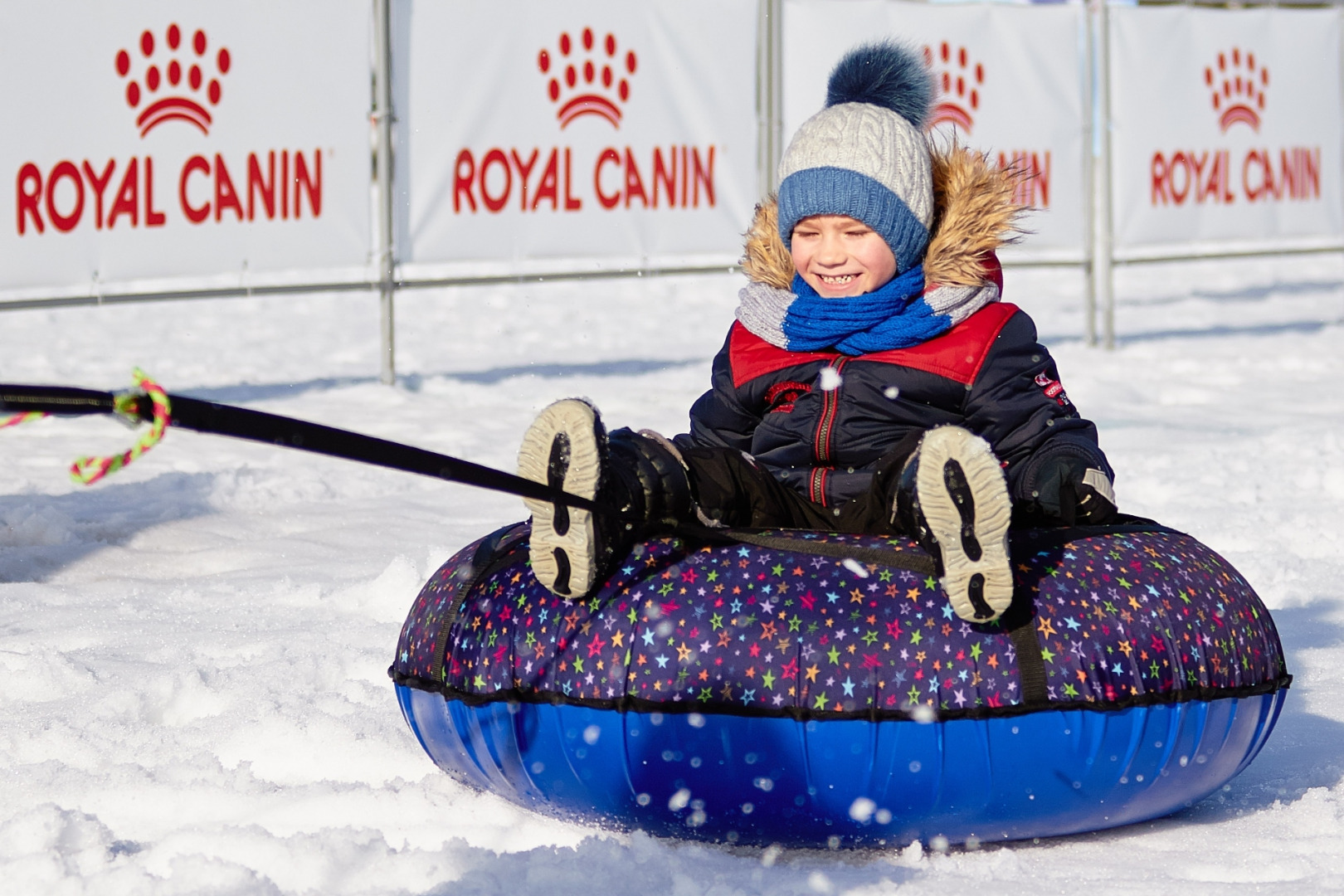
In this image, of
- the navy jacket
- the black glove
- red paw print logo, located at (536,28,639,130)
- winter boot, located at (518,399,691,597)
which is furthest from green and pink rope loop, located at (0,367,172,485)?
red paw print logo, located at (536,28,639,130)

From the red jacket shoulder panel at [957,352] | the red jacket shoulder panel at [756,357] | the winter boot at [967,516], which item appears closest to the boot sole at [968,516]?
the winter boot at [967,516]

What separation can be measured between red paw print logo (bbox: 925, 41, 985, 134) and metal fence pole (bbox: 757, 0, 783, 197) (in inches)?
32.4

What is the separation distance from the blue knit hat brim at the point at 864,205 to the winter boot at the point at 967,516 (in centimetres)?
68

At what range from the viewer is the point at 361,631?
10.2ft

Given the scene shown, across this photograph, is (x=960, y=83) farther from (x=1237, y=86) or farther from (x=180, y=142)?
(x=180, y=142)

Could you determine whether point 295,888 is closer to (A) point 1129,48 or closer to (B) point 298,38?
(B) point 298,38

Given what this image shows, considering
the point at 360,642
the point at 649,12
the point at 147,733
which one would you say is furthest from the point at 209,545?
the point at 649,12

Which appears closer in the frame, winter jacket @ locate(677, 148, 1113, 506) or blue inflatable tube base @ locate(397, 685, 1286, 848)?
blue inflatable tube base @ locate(397, 685, 1286, 848)

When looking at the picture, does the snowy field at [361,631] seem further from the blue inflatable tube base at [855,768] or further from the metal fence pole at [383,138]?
the metal fence pole at [383,138]

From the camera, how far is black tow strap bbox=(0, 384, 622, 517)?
1.31 m

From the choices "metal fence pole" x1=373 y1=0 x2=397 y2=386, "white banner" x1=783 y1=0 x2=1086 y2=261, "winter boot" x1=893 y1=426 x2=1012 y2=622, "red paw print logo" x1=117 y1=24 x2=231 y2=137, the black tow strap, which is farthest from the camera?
"white banner" x1=783 y1=0 x2=1086 y2=261

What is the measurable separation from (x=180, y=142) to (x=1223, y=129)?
209 inches

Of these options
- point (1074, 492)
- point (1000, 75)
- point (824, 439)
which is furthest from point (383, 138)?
point (1074, 492)

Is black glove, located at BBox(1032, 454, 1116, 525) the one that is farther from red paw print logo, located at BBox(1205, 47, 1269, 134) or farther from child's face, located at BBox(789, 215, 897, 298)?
red paw print logo, located at BBox(1205, 47, 1269, 134)
